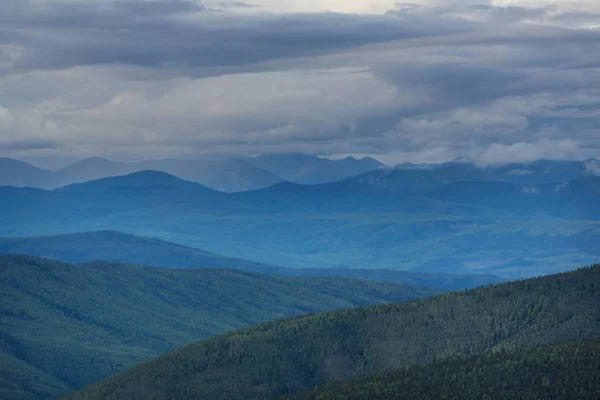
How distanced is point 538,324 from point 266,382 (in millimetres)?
53090

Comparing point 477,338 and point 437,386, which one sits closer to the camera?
point 437,386

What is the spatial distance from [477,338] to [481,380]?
45.7 m

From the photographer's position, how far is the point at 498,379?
147750 mm

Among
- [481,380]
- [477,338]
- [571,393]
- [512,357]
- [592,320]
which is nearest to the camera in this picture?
[571,393]

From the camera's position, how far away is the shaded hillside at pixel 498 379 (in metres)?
140

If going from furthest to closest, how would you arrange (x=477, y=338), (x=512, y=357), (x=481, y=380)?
(x=477, y=338) → (x=512, y=357) → (x=481, y=380)

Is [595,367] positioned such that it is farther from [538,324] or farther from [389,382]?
[538,324]

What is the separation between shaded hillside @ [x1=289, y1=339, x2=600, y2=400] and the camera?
14000cm

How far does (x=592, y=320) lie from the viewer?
597ft

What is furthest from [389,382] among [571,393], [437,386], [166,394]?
[166,394]

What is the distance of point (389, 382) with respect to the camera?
155875 mm

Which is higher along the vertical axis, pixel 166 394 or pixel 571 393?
pixel 571 393

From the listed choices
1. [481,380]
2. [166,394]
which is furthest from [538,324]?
[166,394]

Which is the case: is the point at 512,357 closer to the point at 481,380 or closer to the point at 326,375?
the point at 481,380
